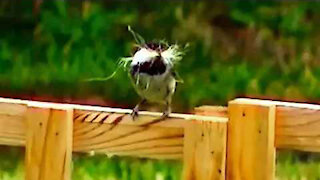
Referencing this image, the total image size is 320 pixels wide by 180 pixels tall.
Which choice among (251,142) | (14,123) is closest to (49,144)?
(14,123)

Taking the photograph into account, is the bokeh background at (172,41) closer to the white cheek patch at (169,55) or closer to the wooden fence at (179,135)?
the white cheek patch at (169,55)

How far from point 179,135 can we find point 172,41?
2.93 metres

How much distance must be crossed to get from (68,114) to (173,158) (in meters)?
0.23

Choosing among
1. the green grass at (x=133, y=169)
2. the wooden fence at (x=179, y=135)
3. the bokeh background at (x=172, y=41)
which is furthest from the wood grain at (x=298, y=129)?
the bokeh background at (x=172, y=41)

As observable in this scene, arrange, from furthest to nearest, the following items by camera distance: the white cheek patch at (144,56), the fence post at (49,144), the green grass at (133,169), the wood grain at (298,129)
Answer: the green grass at (133,169), the white cheek patch at (144,56), the fence post at (49,144), the wood grain at (298,129)

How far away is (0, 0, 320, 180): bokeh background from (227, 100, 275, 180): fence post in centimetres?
229

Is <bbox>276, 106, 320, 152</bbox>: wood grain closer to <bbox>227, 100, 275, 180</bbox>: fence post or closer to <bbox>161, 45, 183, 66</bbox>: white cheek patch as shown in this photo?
<bbox>227, 100, 275, 180</bbox>: fence post

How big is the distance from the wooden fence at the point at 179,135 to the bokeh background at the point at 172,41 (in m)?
2.17

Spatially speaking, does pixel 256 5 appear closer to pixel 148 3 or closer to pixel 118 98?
pixel 148 3

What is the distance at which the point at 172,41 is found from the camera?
4.86 metres

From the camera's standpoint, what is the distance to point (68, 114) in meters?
2.02

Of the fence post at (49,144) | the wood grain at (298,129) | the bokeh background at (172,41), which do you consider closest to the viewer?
the wood grain at (298,129)

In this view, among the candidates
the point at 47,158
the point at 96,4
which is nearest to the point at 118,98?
the point at 96,4

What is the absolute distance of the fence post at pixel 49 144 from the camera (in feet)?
6.65
